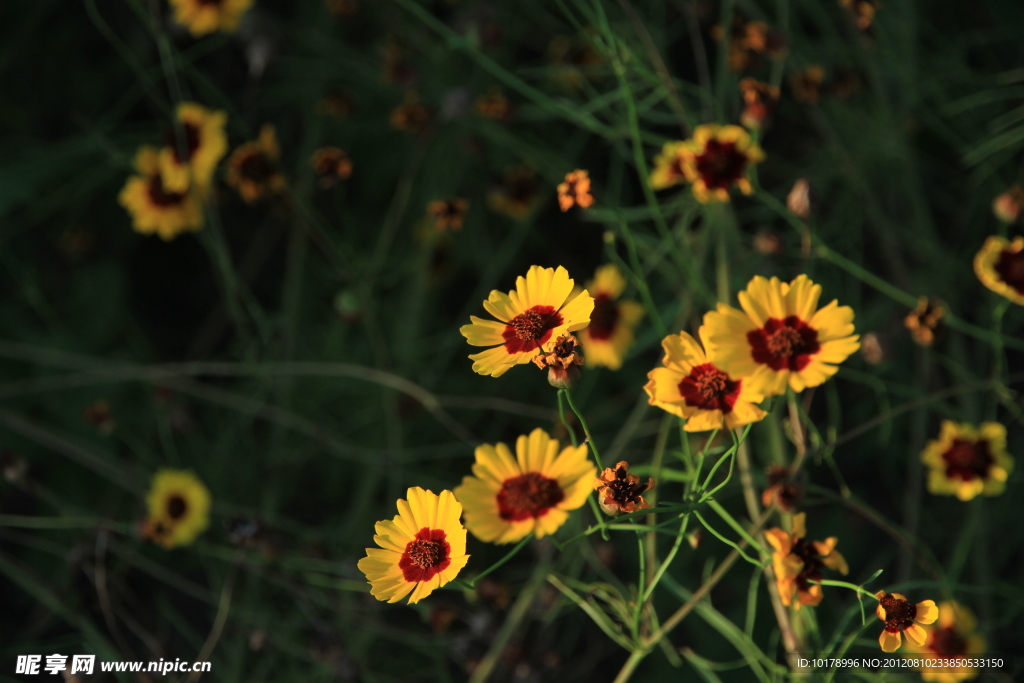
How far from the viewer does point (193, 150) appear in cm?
155

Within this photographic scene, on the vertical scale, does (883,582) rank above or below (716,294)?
below

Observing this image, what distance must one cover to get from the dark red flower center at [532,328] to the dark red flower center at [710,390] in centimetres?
17

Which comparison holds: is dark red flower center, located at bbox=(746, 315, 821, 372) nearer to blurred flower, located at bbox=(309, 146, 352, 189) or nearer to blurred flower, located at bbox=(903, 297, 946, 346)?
blurred flower, located at bbox=(903, 297, 946, 346)

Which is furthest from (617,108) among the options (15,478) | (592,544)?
(15,478)

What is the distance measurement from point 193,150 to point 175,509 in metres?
0.69

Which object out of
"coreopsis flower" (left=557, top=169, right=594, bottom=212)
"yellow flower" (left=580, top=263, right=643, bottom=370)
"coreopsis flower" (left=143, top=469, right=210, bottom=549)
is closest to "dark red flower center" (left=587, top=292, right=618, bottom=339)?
"yellow flower" (left=580, top=263, right=643, bottom=370)

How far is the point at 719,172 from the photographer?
1222 millimetres

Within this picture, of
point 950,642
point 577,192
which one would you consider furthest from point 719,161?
point 950,642

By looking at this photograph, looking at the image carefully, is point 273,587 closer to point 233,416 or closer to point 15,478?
point 233,416

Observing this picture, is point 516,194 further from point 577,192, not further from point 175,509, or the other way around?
point 175,509

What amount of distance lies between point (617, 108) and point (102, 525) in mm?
1286

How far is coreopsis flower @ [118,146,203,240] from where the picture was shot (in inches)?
A: 61.8

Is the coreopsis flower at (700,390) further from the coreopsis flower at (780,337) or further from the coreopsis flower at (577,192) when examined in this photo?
the coreopsis flower at (577,192)

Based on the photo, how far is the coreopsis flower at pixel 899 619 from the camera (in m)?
0.88
